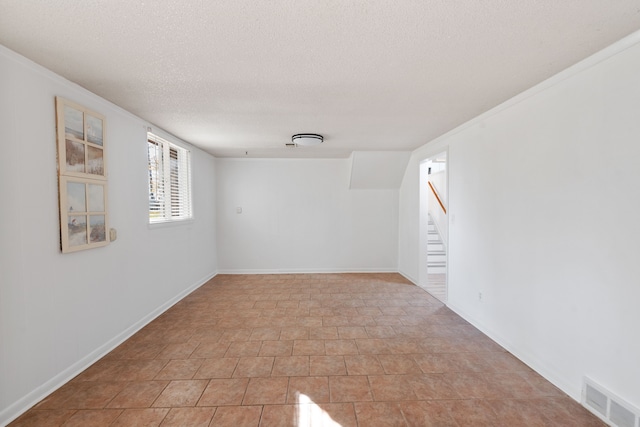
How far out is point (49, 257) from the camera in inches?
80.1

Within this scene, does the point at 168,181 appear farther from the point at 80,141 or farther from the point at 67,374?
the point at 67,374

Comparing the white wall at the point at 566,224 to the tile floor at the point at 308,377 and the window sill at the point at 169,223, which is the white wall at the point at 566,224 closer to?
the tile floor at the point at 308,377

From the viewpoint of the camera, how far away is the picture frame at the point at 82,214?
2131 mm

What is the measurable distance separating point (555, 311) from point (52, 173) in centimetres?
391

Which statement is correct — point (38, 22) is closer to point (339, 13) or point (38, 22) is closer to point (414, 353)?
point (339, 13)

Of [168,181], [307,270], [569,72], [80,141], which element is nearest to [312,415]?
[80,141]

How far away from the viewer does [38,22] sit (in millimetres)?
1471

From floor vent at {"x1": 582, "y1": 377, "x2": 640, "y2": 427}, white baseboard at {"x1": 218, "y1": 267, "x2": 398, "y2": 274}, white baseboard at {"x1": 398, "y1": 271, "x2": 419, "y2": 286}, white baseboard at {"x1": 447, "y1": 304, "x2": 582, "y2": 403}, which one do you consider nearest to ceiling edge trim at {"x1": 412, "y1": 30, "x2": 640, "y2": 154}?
floor vent at {"x1": 582, "y1": 377, "x2": 640, "y2": 427}

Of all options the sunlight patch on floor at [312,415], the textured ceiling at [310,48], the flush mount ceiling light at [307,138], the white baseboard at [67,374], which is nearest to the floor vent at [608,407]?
the sunlight patch on floor at [312,415]

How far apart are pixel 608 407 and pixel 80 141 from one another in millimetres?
4222

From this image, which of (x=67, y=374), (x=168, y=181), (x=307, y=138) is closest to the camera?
(x=67, y=374)

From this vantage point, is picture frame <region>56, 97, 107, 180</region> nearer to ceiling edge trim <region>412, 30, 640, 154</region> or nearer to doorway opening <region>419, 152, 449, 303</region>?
ceiling edge trim <region>412, 30, 640, 154</region>

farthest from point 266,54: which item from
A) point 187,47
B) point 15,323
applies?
point 15,323

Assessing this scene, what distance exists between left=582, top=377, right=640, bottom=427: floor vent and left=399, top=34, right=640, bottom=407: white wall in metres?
0.05
